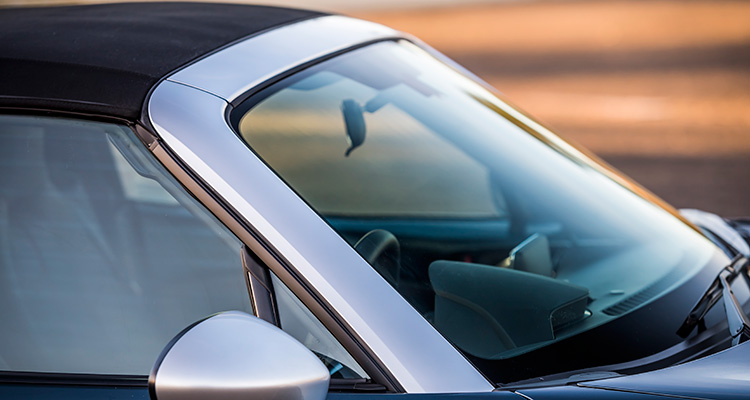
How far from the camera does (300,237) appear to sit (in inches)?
52.6

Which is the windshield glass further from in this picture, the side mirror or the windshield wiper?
the side mirror

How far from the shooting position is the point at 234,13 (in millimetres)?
1950

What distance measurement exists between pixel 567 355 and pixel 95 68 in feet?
3.14

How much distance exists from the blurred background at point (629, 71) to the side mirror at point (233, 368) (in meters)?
4.67

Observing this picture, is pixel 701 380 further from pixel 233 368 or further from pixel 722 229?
pixel 722 229

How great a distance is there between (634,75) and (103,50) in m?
8.42

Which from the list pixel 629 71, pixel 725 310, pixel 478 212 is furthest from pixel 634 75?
pixel 725 310

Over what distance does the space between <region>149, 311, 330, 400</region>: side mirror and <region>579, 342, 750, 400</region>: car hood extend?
461mm

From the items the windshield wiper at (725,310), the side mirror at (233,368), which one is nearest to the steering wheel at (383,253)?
the side mirror at (233,368)

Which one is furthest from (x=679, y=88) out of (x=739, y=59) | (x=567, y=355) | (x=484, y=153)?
(x=567, y=355)

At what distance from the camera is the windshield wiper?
151cm

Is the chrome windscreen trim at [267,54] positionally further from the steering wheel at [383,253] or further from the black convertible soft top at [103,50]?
the steering wheel at [383,253]

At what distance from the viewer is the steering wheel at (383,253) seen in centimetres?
144

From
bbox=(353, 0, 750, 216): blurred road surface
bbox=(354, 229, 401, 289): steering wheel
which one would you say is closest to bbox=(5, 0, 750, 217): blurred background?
bbox=(353, 0, 750, 216): blurred road surface
